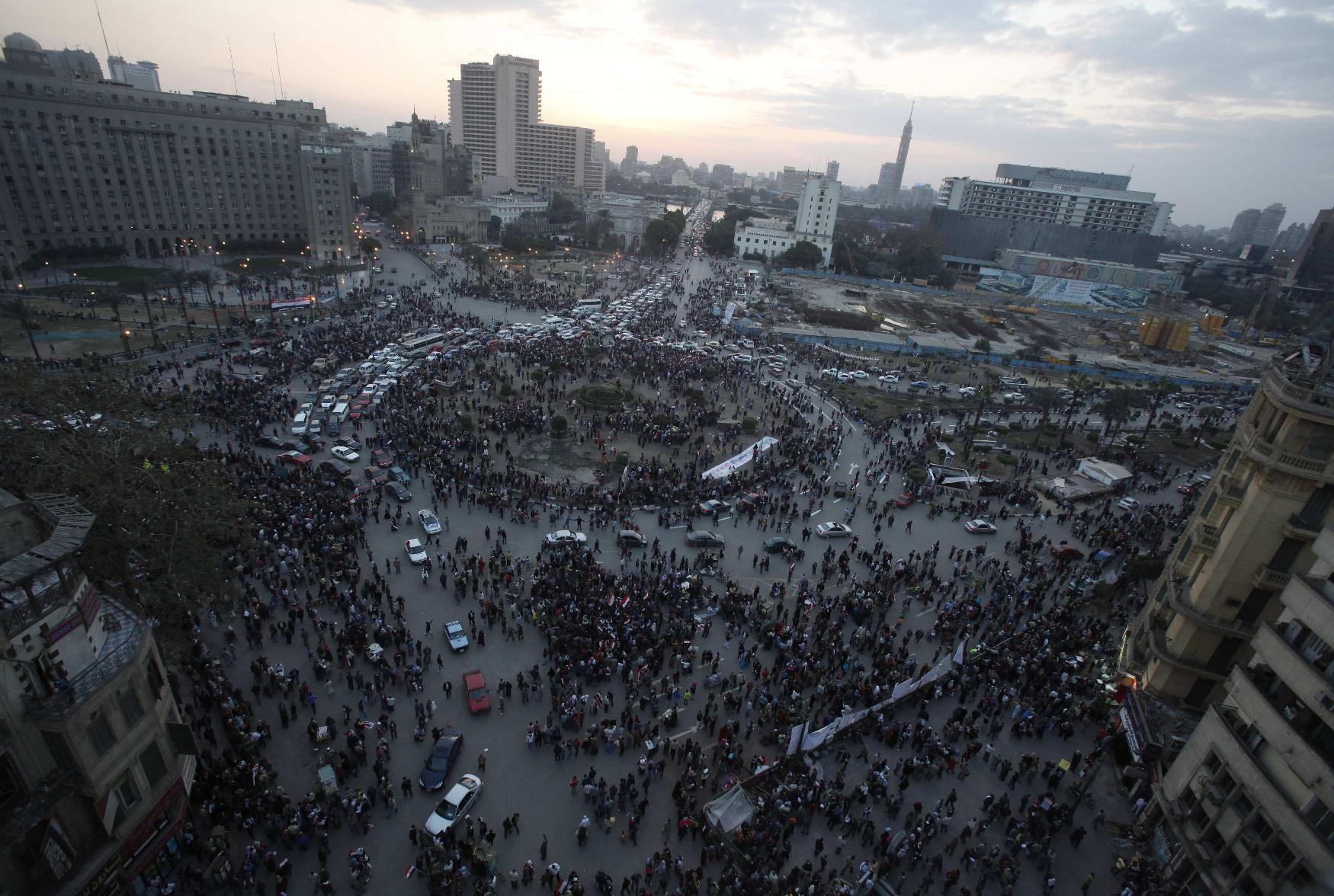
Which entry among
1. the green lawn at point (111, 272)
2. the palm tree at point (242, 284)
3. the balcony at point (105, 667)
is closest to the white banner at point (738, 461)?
the balcony at point (105, 667)

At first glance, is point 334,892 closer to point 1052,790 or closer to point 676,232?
point 1052,790

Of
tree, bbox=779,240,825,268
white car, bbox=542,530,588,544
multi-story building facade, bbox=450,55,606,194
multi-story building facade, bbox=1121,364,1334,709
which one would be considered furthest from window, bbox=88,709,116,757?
multi-story building facade, bbox=450,55,606,194

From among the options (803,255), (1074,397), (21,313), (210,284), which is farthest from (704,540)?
(803,255)

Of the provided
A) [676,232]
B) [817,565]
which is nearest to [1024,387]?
[817,565]

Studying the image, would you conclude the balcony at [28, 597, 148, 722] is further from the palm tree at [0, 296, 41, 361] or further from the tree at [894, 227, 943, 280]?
the tree at [894, 227, 943, 280]

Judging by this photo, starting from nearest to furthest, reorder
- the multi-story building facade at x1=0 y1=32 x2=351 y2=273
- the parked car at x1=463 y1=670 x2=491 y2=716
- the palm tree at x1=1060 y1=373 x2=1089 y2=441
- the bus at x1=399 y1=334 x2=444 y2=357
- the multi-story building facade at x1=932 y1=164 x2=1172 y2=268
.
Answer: the parked car at x1=463 y1=670 x2=491 y2=716 < the palm tree at x1=1060 y1=373 x2=1089 y2=441 < the bus at x1=399 y1=334 x2=444 y2=357 < the multi-story building facade at x1=0 y1=32 x2=351 y2=273 < the multi-story building facade at x1=932 y1=164 x2=1172 y2=268

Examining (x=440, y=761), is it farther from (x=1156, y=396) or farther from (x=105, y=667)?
(x=1156, y=396)
